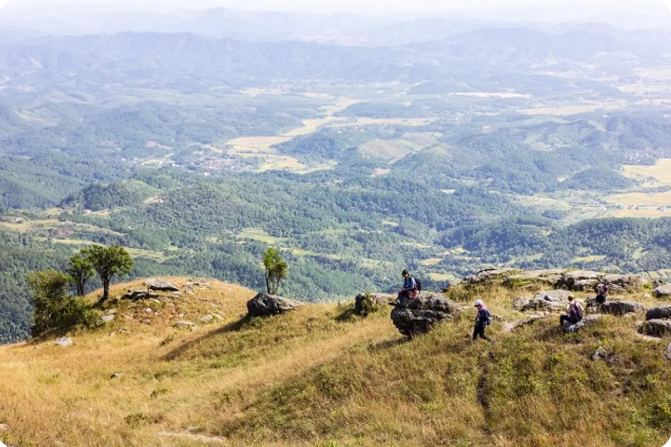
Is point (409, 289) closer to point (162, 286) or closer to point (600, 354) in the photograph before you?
point (600, 354)

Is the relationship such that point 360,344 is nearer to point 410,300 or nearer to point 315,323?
point 410,300

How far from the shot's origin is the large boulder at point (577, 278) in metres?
32.7

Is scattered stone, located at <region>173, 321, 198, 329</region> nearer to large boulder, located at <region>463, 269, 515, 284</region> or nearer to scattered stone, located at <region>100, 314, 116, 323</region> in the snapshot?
scattered stone, located at <region>100, 314, 116, 323</region>

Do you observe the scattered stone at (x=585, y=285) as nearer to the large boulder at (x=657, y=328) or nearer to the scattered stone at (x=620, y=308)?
the scattered stone at (x=620, y=308)

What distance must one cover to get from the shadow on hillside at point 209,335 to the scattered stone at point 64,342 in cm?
961

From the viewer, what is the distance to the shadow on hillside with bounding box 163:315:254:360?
117ft

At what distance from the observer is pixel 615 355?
18172mm

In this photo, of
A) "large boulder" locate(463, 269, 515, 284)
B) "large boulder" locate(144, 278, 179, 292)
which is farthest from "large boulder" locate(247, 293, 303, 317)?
"large boulder" locate(144, 278, 179, 292)

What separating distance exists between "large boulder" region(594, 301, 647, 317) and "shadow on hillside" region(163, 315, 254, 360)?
2310cm

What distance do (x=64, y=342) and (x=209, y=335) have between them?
11258 millimetres

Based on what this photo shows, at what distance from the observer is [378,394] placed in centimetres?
2017

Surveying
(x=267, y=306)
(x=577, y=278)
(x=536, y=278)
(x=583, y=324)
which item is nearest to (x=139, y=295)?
(x=267, y=306)

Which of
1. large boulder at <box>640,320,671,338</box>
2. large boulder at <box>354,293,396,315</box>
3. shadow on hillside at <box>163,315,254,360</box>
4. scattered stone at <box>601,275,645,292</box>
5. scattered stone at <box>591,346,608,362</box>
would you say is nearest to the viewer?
scattered stone at <box>591,346,608,362</box>

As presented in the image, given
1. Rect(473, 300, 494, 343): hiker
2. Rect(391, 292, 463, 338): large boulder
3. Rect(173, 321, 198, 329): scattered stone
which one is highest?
Rect(473, 300, 494, 343): hiker
